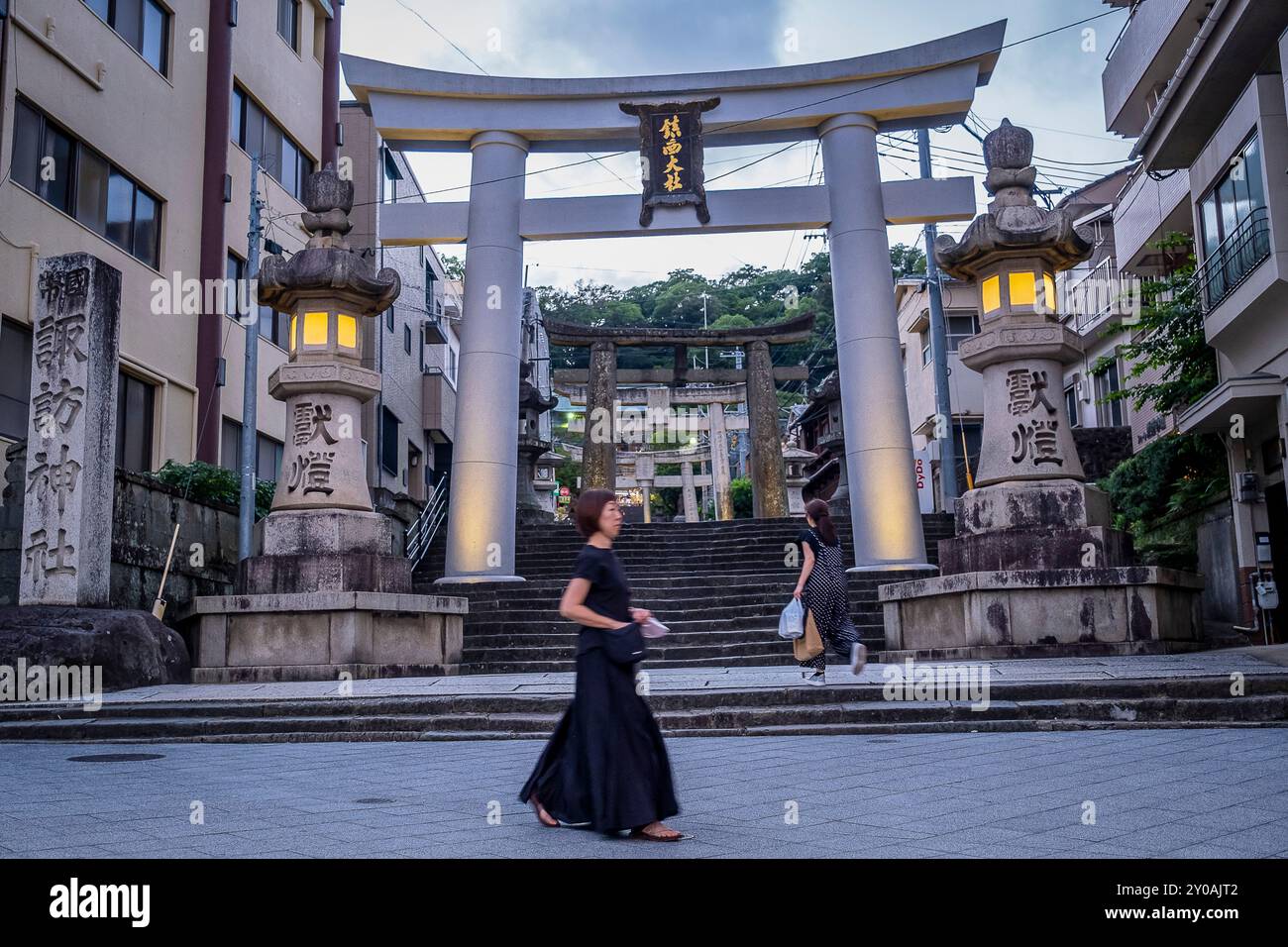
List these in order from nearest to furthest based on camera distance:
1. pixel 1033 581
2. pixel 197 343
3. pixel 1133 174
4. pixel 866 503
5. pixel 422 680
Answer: pixel 1033 581, pixel 422 680, pixel 866 503, pixel 197 343, pixel 1133 174

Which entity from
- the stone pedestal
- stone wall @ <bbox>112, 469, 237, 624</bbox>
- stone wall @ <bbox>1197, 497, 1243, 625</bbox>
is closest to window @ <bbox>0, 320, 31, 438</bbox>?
stone wall @ <bbox>112, 469, 237, 624</bbox>

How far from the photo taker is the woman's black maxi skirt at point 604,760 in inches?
189

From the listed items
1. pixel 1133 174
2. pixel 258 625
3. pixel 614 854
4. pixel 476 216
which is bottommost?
pixel 614 854

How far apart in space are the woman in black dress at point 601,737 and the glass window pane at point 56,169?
14228 millimetres

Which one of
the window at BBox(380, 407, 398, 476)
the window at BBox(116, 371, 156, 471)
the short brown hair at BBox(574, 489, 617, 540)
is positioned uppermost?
Result: the window at BBox(380, 407, 398, 476)

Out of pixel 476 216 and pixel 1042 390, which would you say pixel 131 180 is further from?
pixel 1042 390

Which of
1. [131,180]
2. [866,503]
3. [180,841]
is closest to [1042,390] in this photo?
[866,503]

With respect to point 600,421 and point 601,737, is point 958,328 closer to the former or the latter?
point 600,421

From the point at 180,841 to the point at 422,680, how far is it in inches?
290

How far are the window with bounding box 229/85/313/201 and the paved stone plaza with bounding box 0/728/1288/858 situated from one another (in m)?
16.7

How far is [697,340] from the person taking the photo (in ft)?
87.2

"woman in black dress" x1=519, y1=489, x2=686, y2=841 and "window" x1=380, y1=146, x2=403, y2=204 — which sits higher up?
"window" x1=380, y1=146, x2=403, y2=204

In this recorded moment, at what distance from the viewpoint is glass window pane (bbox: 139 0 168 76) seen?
18859 mm

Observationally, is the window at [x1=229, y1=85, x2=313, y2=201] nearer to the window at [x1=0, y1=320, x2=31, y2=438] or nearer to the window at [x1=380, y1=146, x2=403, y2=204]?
the window at [x1=380, y1=146, x2=403, y2=204]
